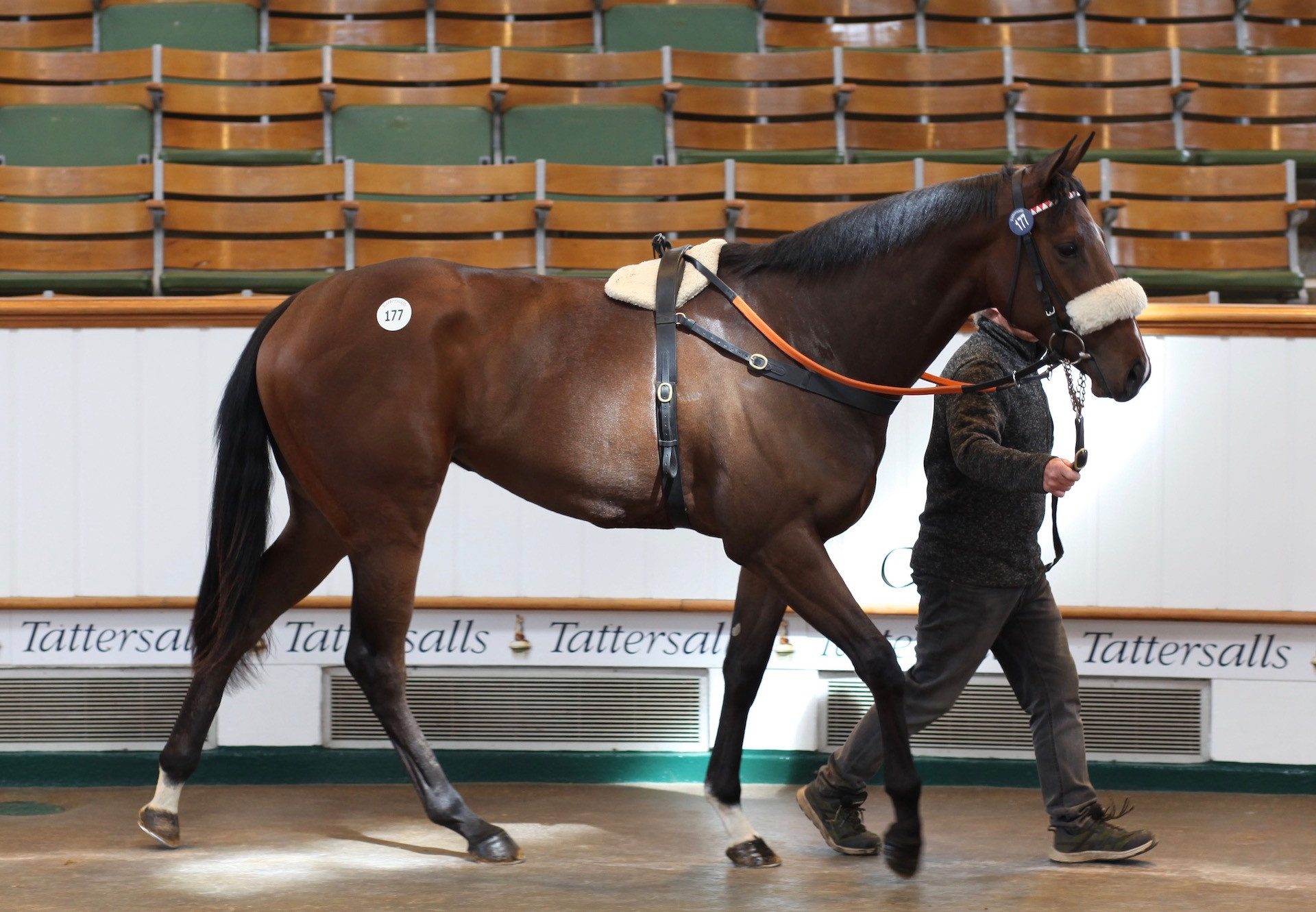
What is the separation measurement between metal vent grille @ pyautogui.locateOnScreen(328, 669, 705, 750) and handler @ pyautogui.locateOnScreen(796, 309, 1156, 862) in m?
0.88

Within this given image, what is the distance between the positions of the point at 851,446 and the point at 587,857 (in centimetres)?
123

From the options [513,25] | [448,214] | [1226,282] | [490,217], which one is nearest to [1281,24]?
[1226,282]

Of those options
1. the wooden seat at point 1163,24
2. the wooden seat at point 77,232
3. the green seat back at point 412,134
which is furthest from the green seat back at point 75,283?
the wooden seat at point 1163,24

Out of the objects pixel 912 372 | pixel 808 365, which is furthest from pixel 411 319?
pixel 912 372

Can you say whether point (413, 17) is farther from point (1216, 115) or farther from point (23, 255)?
point (1216, 115)

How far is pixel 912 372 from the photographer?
296cm

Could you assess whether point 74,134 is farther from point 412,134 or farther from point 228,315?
point 228,315

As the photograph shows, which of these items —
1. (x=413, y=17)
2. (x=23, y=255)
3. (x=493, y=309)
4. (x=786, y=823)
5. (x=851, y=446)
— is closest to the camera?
(x=851, y=446)

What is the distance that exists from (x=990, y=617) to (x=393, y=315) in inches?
64.7

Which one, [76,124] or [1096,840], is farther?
[76,124]

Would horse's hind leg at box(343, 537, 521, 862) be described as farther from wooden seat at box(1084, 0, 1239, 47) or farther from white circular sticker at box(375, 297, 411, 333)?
wooden seat at box(1084, 0, 1239, 47)

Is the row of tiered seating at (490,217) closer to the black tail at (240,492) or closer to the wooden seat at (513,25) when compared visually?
the wooden seat at (513,25)

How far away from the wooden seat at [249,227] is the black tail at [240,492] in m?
2.26

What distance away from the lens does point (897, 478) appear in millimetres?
3996
